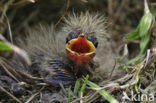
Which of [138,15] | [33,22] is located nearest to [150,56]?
[138,15]

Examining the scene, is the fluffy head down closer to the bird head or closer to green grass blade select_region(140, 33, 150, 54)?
the bird head

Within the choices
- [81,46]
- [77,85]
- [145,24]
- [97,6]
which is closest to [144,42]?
[145,24]

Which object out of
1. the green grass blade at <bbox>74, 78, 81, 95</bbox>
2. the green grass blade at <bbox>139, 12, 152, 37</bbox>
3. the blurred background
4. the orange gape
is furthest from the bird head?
the blurred background

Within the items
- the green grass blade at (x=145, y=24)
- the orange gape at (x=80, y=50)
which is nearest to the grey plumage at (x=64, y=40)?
the orange gape at (x=80, y=50)

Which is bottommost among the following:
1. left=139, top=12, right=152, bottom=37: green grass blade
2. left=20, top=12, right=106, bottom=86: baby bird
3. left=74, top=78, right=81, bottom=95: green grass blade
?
left=74, top=78, right=81, bottom=95: green grass blade

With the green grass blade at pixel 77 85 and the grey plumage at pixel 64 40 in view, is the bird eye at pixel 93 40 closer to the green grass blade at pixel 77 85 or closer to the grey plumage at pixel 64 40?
the grey plumage at pixel 64 40

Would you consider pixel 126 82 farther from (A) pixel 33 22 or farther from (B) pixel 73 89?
(A) pixel 33 22

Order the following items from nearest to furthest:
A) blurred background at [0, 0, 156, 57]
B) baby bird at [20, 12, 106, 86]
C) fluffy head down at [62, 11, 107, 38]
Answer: baby bird at [20, 12, 106, 86]
fluffy head down at [62, 11, 107, 38]
blurred background at [0, 0, 156, 57]

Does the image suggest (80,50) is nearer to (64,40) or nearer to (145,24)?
(64,40)
